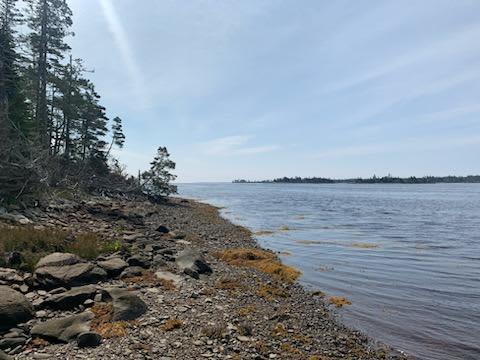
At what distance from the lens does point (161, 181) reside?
177 ft

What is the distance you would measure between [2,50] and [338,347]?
29984mm

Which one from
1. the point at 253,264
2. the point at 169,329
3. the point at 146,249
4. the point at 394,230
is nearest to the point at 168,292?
the point at 169,329

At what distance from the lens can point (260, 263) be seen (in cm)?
1627

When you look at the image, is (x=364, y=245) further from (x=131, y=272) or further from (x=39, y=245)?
(x=39, y=245)

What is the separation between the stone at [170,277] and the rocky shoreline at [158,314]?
0.23 ft

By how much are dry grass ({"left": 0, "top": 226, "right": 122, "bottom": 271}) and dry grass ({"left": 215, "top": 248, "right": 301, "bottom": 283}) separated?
5755 millimetres

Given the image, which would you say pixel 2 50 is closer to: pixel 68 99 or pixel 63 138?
pixel 68 99

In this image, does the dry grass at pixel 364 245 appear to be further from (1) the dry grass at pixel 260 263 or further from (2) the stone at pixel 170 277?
(2) the stone at pixel 170 277

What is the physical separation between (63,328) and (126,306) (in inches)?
55.0

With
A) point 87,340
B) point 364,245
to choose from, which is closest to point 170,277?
point 87,340

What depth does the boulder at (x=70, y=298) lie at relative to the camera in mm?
8062

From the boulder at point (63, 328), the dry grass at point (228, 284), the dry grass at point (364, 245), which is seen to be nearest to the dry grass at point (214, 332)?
the boulder at point (63, 328)

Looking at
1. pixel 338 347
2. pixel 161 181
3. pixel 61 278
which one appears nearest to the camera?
pixel 338 347

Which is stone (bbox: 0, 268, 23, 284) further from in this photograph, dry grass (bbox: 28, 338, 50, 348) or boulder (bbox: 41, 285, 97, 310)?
dry grass (bbox: 28, 338, 50, 348)
